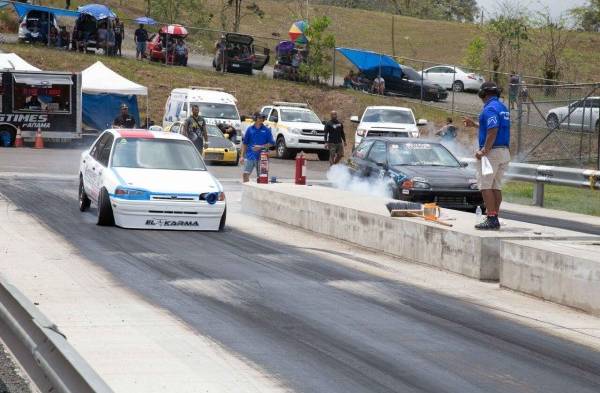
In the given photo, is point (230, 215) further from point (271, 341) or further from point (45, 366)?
point (45, 366)

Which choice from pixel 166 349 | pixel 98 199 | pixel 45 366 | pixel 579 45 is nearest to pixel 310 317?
pixel 166 349

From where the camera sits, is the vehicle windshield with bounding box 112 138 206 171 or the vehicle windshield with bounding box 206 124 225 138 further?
the vehicle windshield with bounding box 206 124 225 138

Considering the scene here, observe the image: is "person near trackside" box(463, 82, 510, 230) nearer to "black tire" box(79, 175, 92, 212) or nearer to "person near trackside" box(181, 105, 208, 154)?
"black tire" box(79, 175, 92, 212)

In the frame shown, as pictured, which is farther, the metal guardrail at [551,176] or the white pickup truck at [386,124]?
the white pickup truck at [386,124]

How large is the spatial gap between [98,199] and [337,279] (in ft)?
18.2

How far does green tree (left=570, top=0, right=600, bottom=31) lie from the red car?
24.3 metres

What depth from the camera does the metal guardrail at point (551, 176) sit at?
22639mm

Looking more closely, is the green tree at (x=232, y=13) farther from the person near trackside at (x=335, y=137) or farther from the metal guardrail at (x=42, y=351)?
the metal guardrail at (x=42, y=351)

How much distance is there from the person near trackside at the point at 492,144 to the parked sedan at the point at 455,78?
41.3m

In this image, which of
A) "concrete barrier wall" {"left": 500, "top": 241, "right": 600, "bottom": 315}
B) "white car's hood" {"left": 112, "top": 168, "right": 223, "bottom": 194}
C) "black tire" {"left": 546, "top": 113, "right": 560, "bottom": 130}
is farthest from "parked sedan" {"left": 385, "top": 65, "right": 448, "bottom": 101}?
"concrete barrier wall" {"left": 500, "top": 241, "right": 600, "bottom": 315}

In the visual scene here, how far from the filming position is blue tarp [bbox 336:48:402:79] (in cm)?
5009

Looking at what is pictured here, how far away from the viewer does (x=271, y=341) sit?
905 centimetres

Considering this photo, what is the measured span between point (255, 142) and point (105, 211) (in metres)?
7.23

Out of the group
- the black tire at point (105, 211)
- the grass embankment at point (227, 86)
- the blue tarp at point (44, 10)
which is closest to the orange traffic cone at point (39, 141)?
the grass embankment at point (227, 86)
